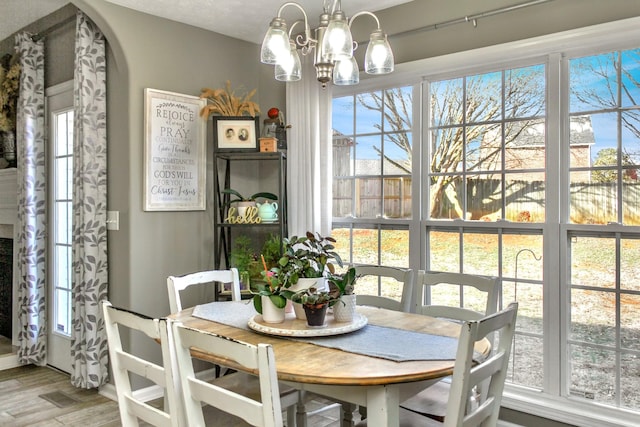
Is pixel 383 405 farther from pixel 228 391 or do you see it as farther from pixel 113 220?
pixel 113 220

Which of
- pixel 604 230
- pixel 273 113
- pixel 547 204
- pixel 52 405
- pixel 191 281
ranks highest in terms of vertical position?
pixel 273 113

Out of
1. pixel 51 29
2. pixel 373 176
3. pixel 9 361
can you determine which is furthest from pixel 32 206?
pixel 373 176

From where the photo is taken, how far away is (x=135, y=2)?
3.10m

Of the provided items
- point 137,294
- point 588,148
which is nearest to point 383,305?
point 588,148

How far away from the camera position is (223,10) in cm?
325

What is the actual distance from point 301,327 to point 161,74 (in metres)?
2.16

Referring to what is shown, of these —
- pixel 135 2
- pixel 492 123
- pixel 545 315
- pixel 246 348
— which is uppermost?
pixel 135 2

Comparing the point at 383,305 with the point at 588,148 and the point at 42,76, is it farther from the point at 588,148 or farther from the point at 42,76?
the point at 42,76

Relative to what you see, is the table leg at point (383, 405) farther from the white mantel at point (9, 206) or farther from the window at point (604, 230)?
the white mantel at point (9, 206)

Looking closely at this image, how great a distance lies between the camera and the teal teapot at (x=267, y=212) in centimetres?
348

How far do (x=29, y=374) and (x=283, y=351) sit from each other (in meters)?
2.99

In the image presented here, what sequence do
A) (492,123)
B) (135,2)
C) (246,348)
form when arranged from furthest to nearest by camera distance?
1. (135,2)
2. (492,123)
3. (246,348)

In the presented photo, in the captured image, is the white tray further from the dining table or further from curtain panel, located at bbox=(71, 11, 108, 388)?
curtain panel, located at bbox=(71, 11, 108, 388)

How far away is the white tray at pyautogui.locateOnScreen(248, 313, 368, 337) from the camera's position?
1.88 m
